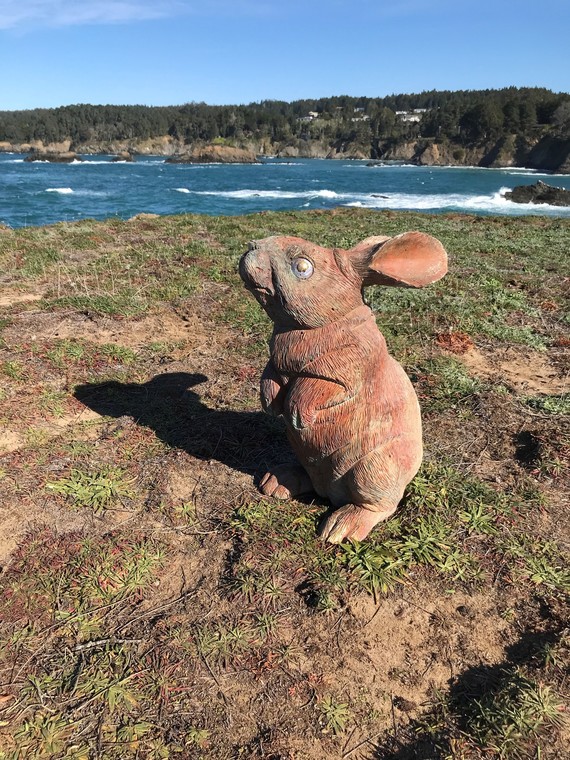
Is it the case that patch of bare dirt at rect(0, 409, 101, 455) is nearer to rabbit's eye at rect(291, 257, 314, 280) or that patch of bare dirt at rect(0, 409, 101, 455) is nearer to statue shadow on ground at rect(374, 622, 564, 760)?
rabbit's eye at rect(291, 257, 314, 280)

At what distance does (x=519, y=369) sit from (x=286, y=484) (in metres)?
3.74

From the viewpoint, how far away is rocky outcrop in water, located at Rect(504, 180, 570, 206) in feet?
112

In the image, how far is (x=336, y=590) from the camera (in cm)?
295

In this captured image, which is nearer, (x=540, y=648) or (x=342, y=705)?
(x=342, y=705)

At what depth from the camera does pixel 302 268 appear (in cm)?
284

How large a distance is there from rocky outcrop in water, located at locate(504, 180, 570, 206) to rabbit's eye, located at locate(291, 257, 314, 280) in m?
37.5

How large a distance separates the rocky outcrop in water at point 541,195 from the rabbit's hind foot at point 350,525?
3738 centimetres

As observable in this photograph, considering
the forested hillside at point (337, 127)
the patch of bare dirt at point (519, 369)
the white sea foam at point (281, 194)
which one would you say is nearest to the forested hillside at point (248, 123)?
the forested hillside at point (337, 127)

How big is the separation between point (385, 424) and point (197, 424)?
2.20m

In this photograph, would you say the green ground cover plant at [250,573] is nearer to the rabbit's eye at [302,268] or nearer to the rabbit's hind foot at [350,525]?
the rabbit's hind foot at [350,525]

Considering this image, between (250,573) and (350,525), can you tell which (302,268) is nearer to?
(350,525)

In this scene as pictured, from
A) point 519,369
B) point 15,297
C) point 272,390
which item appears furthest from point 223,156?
point 272,390

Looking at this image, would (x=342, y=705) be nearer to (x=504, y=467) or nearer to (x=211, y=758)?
(x=211, y=758)

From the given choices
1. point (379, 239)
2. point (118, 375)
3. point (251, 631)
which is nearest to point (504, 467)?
point (379, 239)
